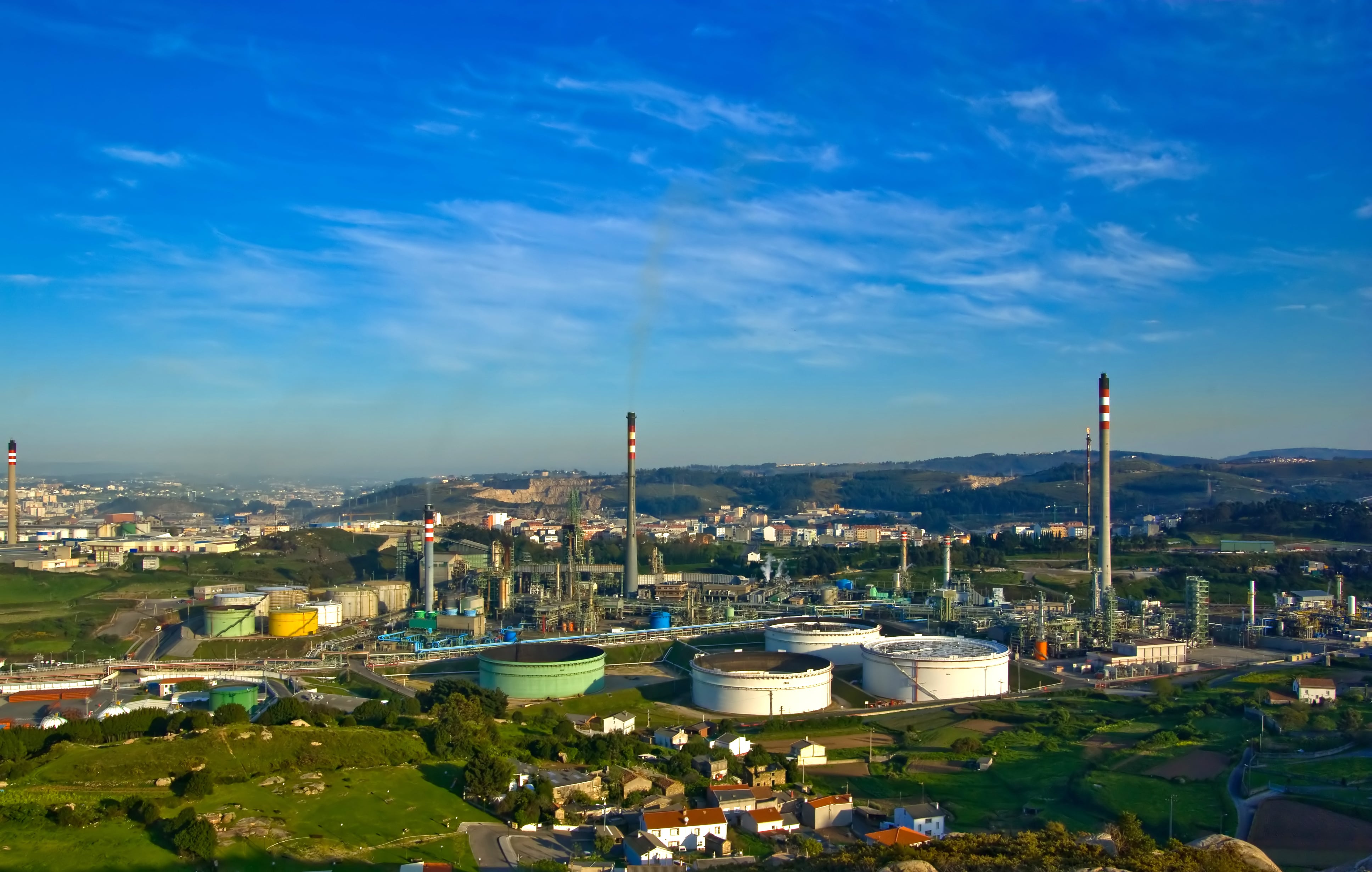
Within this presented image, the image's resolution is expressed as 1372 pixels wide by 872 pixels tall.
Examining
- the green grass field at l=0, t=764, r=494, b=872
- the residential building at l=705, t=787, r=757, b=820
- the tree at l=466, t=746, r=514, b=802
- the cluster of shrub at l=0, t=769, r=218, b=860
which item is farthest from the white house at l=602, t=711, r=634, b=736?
the cluster of shrub at l=0, t=769, r=218, b=860

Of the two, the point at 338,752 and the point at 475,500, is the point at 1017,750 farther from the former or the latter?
the point at 475,500

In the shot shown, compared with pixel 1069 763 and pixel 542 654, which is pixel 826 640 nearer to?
pixel 542 654

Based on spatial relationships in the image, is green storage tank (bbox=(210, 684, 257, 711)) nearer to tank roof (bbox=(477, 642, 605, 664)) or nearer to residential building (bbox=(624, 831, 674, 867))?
tank roof (bbox=(477, 642, 605, 664))

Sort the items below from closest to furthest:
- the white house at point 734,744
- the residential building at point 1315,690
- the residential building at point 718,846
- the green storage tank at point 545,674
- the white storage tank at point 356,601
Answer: the residential building at point 718,846, the white house at point 734,744, the residential building at point 1315,690, the green storage tank at point 545,674, the white storage tank at point 356,601

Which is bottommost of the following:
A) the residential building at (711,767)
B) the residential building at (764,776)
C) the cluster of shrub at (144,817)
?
the residential building at (764,776)

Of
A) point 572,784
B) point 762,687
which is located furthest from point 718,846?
point 762,687

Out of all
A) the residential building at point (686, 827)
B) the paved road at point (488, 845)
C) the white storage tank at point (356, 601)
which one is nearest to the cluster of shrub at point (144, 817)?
the paved road at point (488, 845)

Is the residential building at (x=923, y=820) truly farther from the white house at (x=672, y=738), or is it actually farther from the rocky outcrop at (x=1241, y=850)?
the white house at (x=672, y=738)
